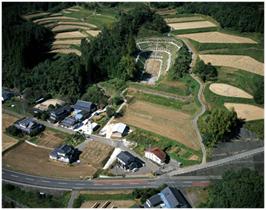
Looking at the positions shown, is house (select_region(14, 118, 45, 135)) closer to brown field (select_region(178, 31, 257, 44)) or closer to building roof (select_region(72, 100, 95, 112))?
building roof (select_region(72, 100, 95, 112))

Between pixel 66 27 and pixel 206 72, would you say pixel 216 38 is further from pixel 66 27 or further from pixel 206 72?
pixel 66 27

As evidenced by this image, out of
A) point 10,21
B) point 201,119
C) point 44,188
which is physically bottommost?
point 44,188

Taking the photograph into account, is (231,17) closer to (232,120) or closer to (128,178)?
(232,120)

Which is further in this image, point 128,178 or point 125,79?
point 125,79

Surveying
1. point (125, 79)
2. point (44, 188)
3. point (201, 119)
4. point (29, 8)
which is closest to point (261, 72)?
point (201, 119)

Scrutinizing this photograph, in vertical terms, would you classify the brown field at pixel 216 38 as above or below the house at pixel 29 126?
above

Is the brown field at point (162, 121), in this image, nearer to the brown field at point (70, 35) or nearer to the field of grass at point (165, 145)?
the field of grass at point (165, 145)

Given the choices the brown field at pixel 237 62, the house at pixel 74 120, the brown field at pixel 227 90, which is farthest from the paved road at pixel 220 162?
the brown field at pixel 237 62
